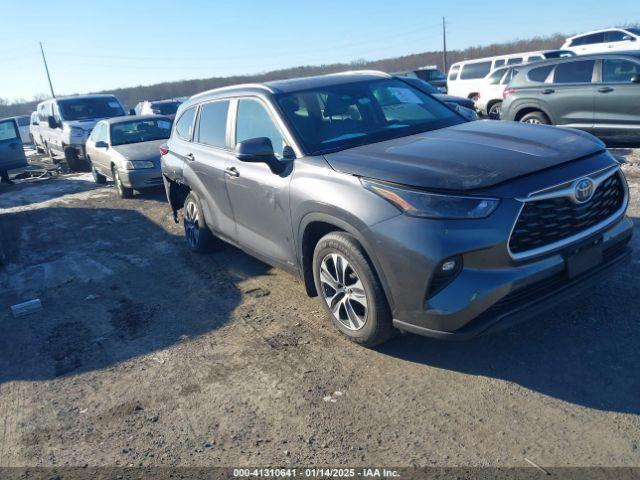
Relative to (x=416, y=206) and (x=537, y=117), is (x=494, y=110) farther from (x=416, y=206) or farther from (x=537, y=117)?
(x=416, y=206)

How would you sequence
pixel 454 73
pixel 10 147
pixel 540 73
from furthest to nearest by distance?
1. pixel 454 73
2. pixel 10 147
3. pixel 540 73

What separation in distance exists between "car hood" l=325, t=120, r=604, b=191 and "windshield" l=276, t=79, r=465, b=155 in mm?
221

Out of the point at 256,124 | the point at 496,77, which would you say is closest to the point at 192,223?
the point at 256,124

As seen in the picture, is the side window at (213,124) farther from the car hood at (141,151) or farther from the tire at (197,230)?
the car hood at (141,151)

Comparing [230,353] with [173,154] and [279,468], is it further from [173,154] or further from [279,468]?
[173,154]

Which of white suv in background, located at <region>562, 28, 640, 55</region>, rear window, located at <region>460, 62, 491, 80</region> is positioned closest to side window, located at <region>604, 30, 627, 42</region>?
white suv in background, located at <region>562, 28, 640, 55</region>

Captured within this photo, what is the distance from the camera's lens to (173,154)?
636 centimetres

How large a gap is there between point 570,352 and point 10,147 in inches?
591

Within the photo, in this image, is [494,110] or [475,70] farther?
[475,70]

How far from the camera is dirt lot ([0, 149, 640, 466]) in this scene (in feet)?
9.34

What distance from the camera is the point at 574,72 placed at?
33.9 ft

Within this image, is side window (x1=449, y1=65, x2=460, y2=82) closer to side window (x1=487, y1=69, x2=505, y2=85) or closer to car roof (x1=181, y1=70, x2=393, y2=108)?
side window (x1=487, y1=69, x2=505, y2=85)

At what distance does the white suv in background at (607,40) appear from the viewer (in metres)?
21.9

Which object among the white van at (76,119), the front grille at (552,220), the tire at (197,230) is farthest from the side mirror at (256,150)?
the white van at (76,119)
